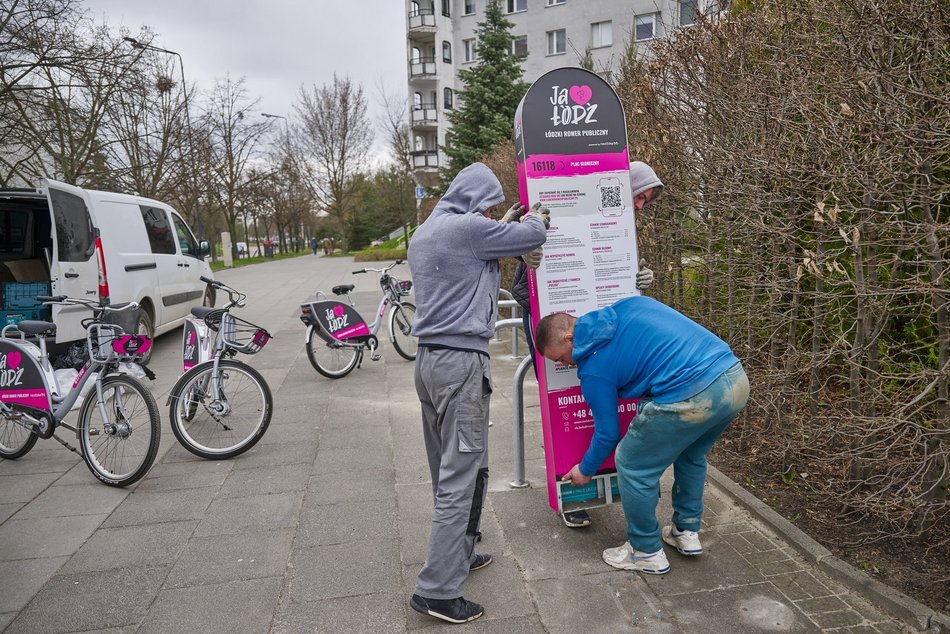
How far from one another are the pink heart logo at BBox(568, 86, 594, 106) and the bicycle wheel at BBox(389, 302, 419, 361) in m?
4.67

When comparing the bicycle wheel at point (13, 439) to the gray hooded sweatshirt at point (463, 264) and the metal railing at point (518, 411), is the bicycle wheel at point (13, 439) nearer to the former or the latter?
the metal railing at point (518, 411)

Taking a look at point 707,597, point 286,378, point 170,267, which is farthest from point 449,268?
point 170,267

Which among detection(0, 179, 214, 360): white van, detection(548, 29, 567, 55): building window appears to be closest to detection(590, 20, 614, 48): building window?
detection(548, 29, 567, 55): building window

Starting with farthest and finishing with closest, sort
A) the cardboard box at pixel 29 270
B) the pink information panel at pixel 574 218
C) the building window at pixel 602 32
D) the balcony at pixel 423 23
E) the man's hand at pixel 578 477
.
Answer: the balcony at pixel 423 23
the building window at pixel 602 32
the cardboard box at pixel 29 270
the pink information panel at pixel 574 218
the man's hand at pixel 578 477

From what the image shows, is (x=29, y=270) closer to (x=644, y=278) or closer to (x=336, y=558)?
(x=336, y=558)

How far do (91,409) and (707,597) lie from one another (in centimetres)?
390

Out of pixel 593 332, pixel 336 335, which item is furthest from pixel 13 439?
pixel 593 332

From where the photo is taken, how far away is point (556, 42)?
38.1 m

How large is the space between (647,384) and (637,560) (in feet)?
3.04

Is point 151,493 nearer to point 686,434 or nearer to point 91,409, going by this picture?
point 91,409

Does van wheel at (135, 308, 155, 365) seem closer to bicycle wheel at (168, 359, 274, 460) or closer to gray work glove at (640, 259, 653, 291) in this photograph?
bicycle wheel at (168, 359, 274, 460)

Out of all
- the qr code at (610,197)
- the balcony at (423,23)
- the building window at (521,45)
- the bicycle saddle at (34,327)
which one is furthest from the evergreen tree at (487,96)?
the balcony at (423,23)

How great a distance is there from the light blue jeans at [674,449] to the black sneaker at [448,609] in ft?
2.84

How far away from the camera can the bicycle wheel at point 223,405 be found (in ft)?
15.2
